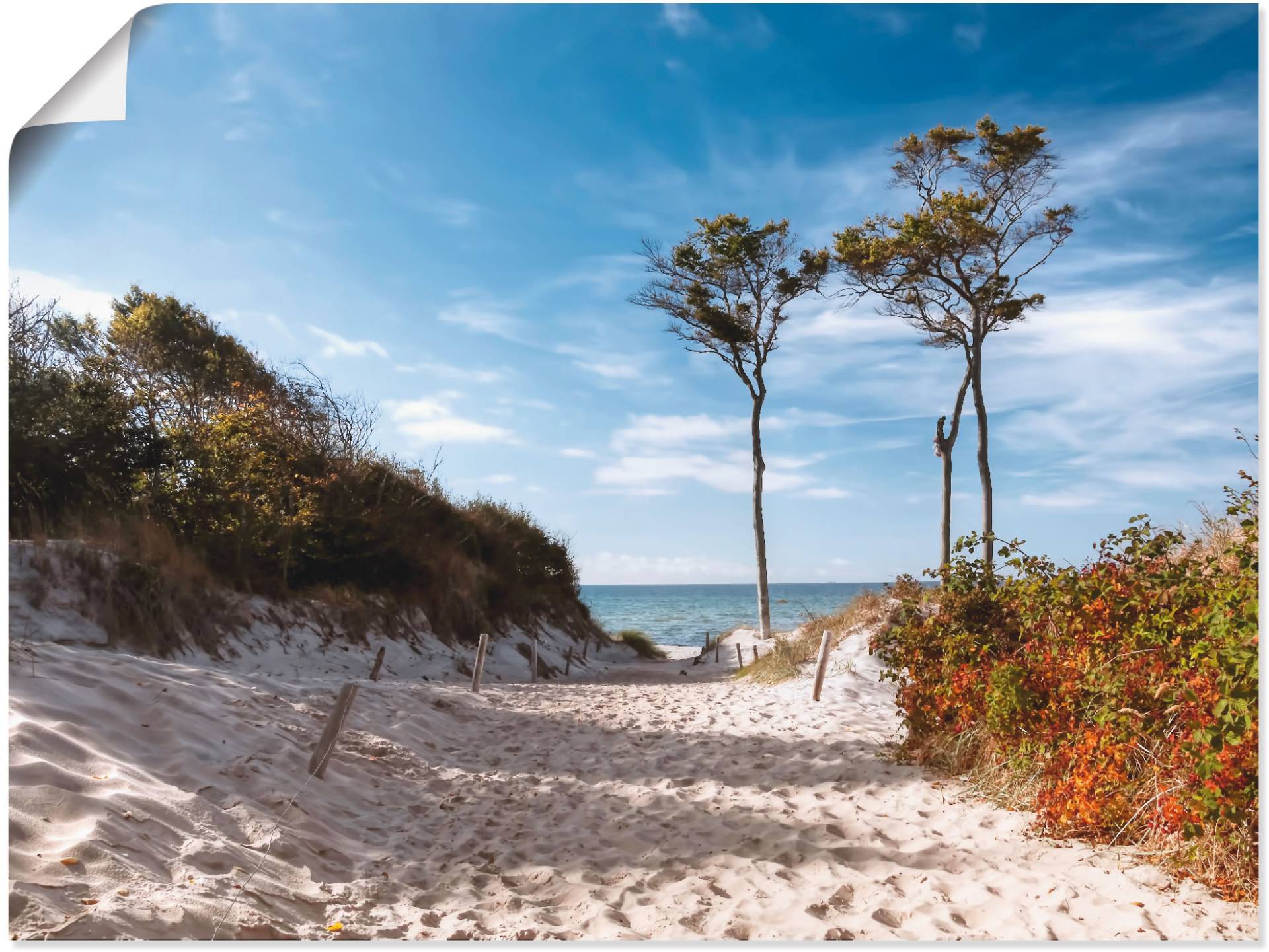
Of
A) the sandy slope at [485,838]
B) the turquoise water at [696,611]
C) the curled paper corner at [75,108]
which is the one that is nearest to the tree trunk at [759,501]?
the turquoise water at [696,611]

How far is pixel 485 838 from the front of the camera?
16.2 feet

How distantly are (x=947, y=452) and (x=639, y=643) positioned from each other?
12.3m

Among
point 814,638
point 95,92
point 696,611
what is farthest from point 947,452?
point 696,611

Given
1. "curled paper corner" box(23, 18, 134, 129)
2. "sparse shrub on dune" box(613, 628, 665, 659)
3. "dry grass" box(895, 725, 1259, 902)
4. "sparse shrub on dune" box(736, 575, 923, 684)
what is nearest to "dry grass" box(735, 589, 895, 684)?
"sparse shrub on dune" box(736, 575, 923, 684)

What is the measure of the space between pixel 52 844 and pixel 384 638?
10.7m

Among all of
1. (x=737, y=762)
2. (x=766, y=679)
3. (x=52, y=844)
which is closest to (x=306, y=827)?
(x=52, y=844)

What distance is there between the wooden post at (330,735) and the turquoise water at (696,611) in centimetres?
1164

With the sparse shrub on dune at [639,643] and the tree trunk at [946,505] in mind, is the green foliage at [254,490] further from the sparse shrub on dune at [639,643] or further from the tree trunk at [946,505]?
the tree trunk at [946,505]

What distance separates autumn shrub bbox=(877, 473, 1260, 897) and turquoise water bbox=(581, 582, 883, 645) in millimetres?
8932

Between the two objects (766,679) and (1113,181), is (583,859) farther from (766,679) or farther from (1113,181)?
(766,679)

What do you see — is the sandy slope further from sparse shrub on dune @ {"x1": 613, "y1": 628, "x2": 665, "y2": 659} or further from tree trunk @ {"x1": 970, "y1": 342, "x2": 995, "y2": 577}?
sparse shrub on dune @ {"x1": 613, "y1": 628, "x2": 665, "y2": 659}

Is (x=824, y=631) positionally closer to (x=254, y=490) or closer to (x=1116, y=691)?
(x=1116, y=691)

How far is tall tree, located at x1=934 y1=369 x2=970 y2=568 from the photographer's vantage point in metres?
18.5

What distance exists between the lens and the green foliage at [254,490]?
10828mm
